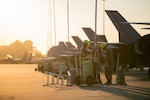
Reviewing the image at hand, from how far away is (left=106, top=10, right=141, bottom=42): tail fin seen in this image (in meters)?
33.8

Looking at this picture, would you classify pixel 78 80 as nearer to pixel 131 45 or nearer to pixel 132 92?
pixel 132 92

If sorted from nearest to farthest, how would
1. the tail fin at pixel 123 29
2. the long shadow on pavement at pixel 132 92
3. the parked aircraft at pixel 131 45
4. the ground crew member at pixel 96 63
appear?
the long shadow on pavement at pixel 132 92, the ground crew member at pixel 96 63, the parked aircraft at pixel 131 45, the tail fin at pixel 123 29

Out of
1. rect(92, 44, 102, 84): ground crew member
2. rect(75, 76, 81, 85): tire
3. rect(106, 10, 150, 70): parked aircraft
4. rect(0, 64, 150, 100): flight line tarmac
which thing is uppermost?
rect(106, 10, 150, 70): parked aircraft

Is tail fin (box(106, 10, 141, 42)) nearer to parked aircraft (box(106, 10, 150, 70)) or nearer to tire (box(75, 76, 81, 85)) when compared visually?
parked aircraft (box(106, 10, 150, 70))

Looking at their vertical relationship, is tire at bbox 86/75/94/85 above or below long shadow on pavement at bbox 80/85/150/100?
above

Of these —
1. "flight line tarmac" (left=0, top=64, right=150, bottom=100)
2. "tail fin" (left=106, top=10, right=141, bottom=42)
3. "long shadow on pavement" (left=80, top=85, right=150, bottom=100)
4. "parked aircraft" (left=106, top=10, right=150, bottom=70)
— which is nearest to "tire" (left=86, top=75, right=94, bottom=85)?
"flight line tarmac" (left=0, top=64, right=150, bottom=100)

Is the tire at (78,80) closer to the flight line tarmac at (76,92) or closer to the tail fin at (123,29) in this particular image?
the flight line tarmac at (76,92)

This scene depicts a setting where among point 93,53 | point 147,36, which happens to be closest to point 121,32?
point 147,36

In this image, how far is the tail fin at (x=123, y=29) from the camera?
3381 centimetres

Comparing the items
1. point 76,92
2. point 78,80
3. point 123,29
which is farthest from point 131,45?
point 76,92

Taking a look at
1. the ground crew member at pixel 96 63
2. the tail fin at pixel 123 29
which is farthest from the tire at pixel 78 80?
the tail fin at pixel 123 29

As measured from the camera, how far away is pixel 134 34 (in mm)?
34031

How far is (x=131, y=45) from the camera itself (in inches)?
1194

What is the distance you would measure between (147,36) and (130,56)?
14.2ft
